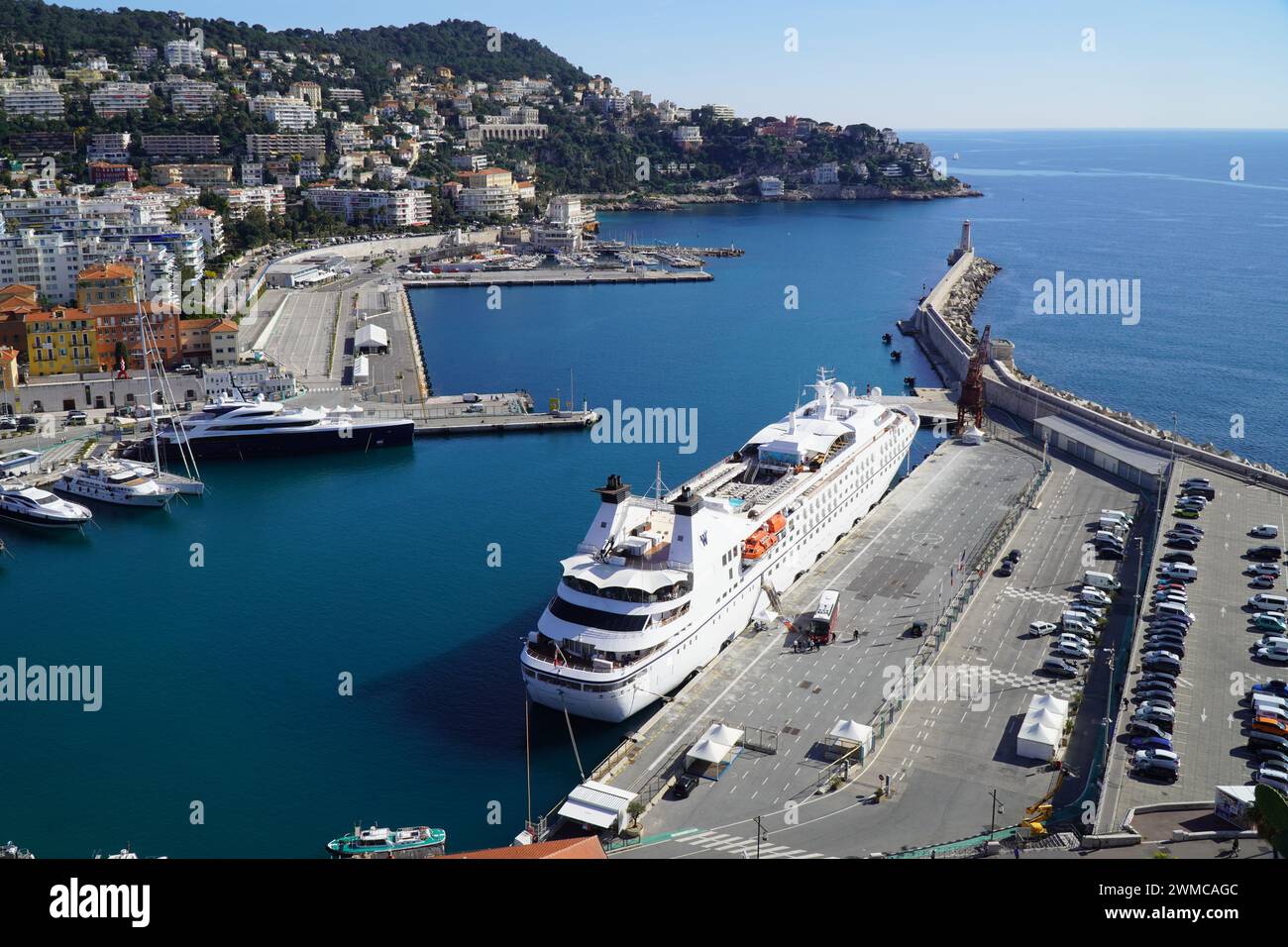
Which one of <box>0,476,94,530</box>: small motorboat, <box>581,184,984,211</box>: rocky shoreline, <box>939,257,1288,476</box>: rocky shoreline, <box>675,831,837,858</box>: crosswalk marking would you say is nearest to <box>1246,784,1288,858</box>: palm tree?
<box>675,831,837,858</box>: crosswalk marking

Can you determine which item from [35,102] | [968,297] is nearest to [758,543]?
[968,297]

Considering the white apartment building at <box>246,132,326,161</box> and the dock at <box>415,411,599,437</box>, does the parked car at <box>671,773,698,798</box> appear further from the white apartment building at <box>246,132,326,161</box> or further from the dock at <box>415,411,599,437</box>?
the white apartment building at <box>246,132,326,161</box>

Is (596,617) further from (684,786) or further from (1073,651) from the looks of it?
(1073,651)

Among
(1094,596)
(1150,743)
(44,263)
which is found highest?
(44,263)

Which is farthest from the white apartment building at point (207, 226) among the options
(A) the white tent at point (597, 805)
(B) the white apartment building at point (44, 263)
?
(A) the white tent at point (597, 805)

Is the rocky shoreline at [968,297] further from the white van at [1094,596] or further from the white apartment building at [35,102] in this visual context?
the white apartment building at [35,102]
